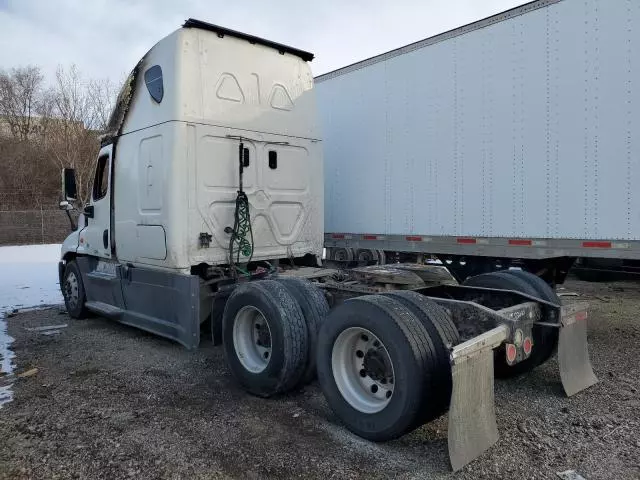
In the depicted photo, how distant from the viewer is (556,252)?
6285 millimetres

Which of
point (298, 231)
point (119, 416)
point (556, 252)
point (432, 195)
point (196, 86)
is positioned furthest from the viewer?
point (432, 195)

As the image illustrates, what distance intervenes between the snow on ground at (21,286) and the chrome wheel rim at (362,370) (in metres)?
2.94

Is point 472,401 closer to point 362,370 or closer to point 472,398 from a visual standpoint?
point 472,398

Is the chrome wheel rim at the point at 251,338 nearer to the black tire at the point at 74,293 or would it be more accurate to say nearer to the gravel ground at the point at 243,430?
the gravel ground at the point at 243,430

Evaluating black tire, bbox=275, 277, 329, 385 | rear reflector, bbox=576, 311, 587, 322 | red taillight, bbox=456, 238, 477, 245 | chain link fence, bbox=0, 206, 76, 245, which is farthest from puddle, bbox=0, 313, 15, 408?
chain link fence, bbox=0, 206, 76, 245

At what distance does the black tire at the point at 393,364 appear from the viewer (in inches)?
129

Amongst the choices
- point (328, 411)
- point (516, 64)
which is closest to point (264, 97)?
point (516, 64)

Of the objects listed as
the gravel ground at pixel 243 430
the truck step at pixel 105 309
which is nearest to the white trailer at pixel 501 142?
the gravel ground at pixel 243 430

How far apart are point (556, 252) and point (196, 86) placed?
4629mm

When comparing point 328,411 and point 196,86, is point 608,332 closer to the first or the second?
point 328,411

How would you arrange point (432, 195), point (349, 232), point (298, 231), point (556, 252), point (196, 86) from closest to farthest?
point (196, 86)
point (556, 252)
point (298, 231)
point (432, 195)
point (349, 232)

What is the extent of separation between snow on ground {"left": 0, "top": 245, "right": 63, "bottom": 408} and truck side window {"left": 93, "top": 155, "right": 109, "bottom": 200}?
7.15 feet

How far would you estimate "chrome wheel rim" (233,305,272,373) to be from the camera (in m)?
4.71

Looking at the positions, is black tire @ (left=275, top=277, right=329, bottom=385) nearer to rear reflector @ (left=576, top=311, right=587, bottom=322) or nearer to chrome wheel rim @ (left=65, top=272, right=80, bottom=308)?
rear reflector @ (left=576, top=311, right=587, bottom=322)
